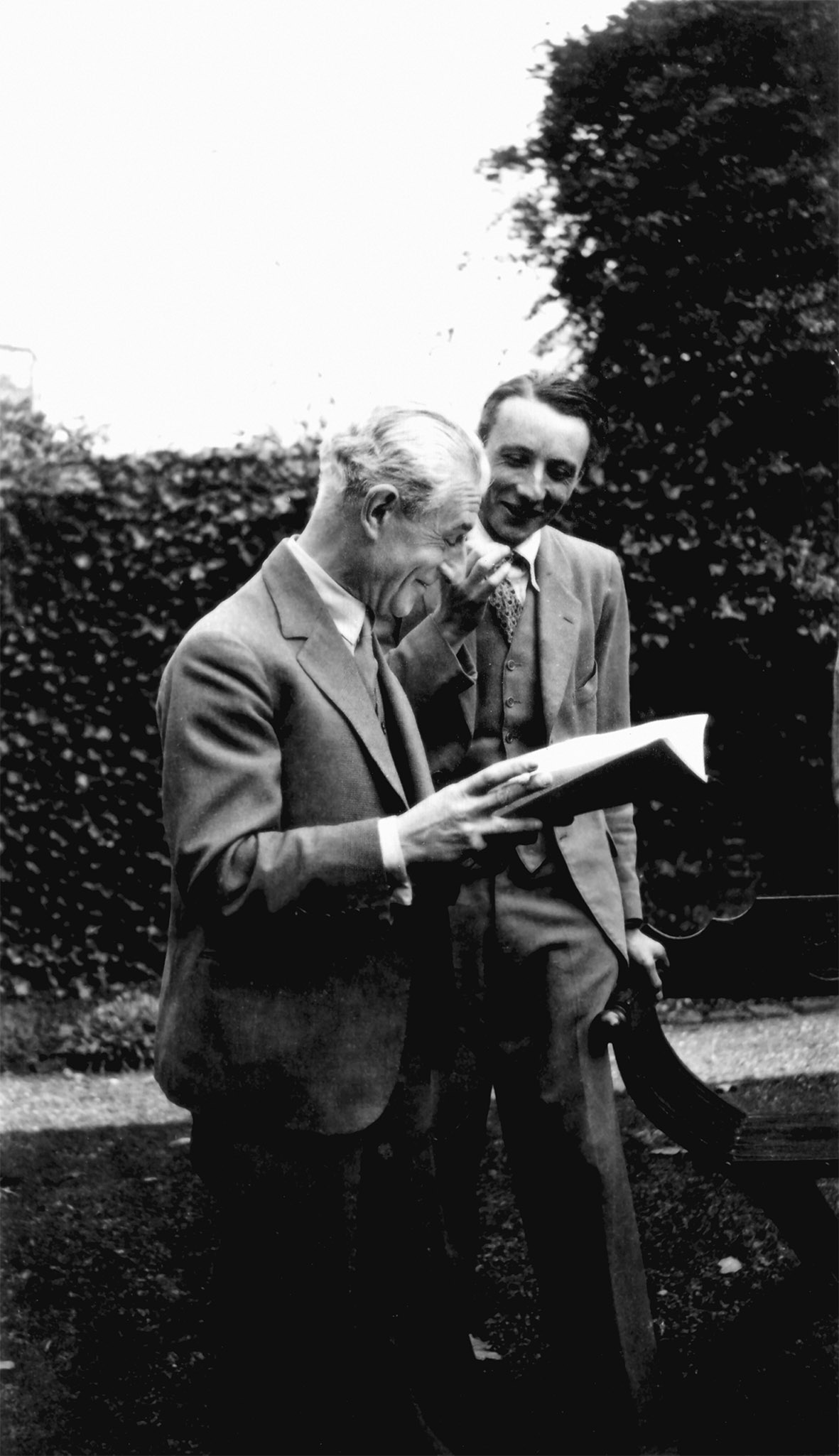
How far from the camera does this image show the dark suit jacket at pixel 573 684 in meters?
2.77

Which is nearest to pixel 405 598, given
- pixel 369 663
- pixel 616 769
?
pixel 369 663

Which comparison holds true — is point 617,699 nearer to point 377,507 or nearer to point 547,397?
point 547,397

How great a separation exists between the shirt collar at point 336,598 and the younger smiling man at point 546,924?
0.35 metres

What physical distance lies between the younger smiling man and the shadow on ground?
230mm

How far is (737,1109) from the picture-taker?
304 centimetres

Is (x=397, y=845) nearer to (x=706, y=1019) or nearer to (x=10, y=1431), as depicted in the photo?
(x=10, y=1431)

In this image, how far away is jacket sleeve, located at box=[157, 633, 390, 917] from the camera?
2.04 m

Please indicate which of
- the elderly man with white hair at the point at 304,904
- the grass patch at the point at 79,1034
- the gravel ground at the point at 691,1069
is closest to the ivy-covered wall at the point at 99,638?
the grass patch at the point at 79,1034

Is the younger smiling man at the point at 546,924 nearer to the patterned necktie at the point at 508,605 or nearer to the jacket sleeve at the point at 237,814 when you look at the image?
the patterned necktie at the point at 508,605

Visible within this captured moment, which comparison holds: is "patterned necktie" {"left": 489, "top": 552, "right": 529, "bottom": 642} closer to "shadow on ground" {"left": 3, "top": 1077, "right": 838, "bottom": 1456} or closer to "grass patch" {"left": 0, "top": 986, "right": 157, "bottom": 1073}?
"shadow on ground" {"left": 3, "top": 1077, "right": 838, "bottom": 1456}

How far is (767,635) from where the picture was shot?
6754mm

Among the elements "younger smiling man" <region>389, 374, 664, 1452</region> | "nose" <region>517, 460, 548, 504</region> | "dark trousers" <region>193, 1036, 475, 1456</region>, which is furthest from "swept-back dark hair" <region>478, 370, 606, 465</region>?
"dark trousers" <region>193, 1036, 475, 1456</region>

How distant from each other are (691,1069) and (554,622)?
10.3 ft

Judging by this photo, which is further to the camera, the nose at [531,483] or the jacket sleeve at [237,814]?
the nose at [531,483]
